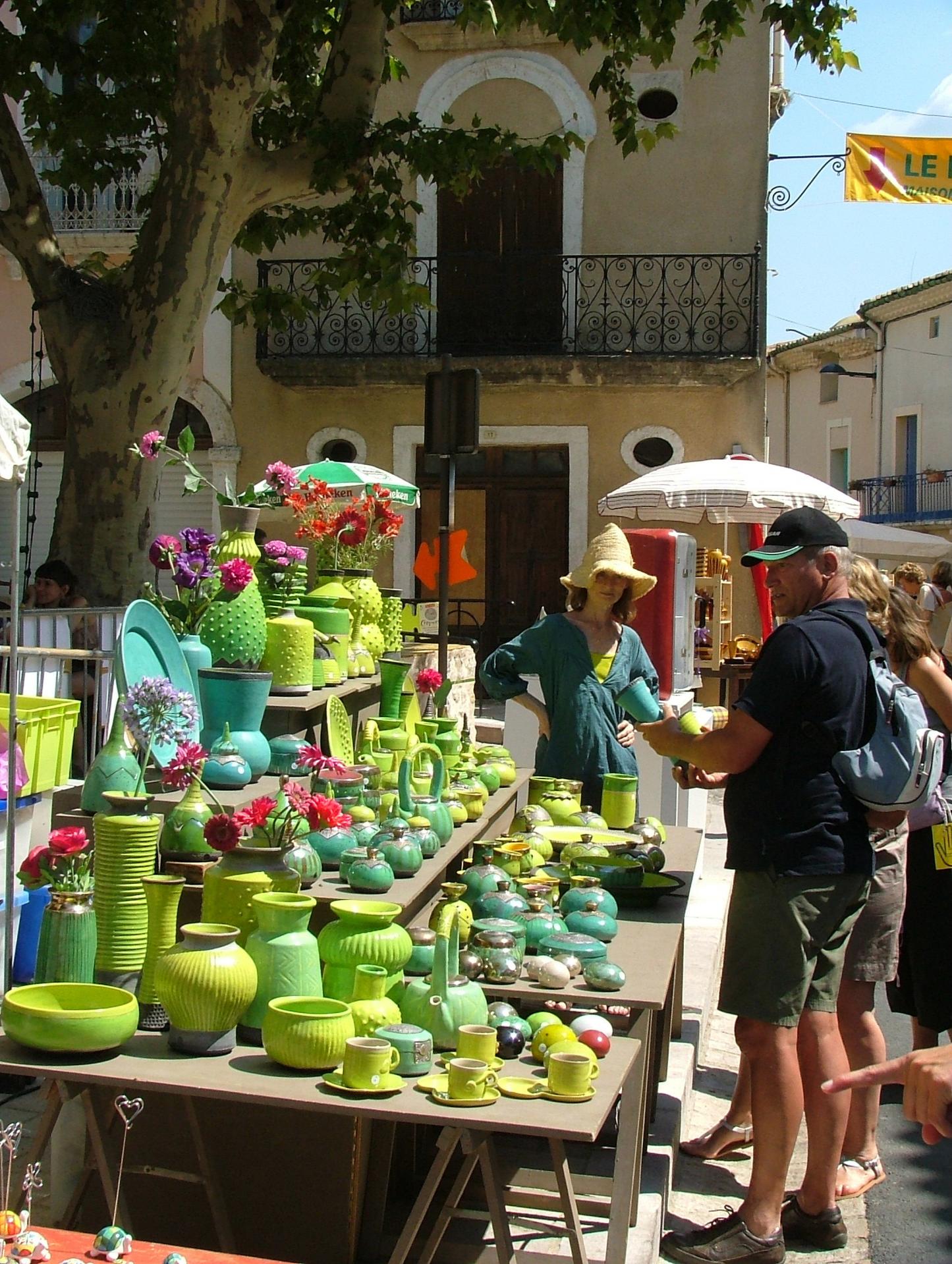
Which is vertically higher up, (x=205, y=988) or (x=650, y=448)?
(x=650, y=448)

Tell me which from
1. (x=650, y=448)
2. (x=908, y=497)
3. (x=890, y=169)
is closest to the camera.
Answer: (x=650, y=448)

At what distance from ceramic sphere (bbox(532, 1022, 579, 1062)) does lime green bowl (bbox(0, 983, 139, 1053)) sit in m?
0.80

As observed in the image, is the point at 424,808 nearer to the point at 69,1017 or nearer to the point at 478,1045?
the point at 478,1045

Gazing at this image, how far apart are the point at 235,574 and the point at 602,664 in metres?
1.53

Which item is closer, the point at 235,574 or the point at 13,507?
the point at 13,507

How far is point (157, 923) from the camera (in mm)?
2877

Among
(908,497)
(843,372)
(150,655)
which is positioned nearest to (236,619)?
(150,655)

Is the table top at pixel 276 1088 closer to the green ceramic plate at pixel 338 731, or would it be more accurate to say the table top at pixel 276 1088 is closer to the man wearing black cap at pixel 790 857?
the man wearing black cap at pixel 790 857

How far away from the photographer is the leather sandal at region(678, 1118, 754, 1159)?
157 inches

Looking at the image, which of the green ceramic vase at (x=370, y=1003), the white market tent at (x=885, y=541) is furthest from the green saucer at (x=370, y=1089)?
the white market tent at (x=885, y=541)

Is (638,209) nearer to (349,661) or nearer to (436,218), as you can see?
(436,218)

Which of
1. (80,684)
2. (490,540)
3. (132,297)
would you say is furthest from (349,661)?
(490,540)

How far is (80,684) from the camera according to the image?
5559 millimetres

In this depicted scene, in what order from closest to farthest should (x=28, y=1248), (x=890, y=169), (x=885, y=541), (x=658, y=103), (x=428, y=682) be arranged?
(x=28, y=1248)
(x=428, y=682)
(x=658, y=103)
(x=885, y=541)
(x=890, y=169)
